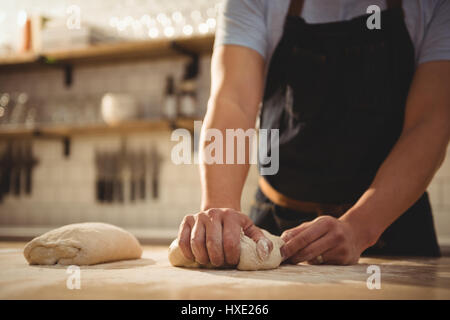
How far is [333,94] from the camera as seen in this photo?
1175 mm

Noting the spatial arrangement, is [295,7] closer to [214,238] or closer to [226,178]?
[226,178]

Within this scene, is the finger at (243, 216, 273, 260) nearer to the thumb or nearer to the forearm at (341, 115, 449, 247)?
the thumb

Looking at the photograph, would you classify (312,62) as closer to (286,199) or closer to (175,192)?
(286,199)

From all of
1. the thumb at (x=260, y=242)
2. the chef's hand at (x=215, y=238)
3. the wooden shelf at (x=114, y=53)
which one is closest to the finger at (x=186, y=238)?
the chef's hand at (x=215, y=238)

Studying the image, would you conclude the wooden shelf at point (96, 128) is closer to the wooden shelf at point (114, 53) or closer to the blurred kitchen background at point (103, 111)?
the blurred kitchen background at point (103, 111)

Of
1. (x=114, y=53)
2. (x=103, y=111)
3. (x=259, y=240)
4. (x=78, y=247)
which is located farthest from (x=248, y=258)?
(x=114, y=53)

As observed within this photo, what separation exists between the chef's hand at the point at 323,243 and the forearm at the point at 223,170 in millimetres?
138

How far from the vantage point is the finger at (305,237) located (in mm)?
828

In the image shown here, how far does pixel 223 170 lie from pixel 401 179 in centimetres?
38

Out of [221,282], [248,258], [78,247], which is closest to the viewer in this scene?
[221,282]

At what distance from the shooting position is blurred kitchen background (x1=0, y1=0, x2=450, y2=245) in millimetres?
2469

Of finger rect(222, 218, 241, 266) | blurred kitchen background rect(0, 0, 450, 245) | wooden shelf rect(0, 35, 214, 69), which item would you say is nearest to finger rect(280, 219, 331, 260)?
finger rect(222, 218, 241, 266)

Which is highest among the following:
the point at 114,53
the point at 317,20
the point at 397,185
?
the point at 114,53

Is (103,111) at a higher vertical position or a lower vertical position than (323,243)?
higher
